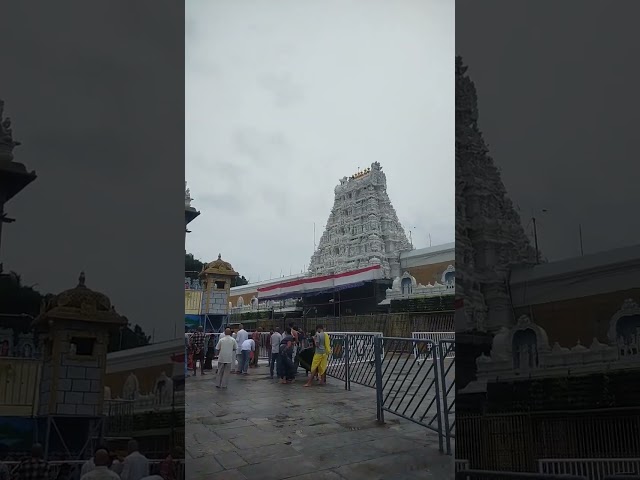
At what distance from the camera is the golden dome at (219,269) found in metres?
3.16

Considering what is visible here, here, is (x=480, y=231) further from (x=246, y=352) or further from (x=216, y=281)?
(x=246, y=352)

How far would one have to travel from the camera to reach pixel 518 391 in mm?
2539

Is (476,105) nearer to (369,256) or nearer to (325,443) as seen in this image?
(369,256)

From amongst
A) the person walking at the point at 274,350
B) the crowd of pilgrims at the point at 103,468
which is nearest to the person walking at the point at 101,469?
the crowd of pilgrims at the point at 103,468

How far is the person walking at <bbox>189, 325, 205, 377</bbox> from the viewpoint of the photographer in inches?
140

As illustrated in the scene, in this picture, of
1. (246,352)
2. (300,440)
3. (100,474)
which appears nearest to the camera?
(100,474)

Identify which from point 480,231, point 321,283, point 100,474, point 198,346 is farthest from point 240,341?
point 480,231

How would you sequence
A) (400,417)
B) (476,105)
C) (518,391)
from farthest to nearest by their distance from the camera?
(400,417) → (476,105) → (518,391)

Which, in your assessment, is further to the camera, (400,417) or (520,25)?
(400,417)

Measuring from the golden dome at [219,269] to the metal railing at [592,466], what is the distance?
6.93 ft

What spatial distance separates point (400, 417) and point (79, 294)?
2115mm

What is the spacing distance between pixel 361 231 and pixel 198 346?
158 centimetres

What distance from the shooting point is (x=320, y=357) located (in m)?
3.73

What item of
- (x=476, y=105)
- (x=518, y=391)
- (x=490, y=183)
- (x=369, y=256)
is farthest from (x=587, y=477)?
(x=369, y=256)
